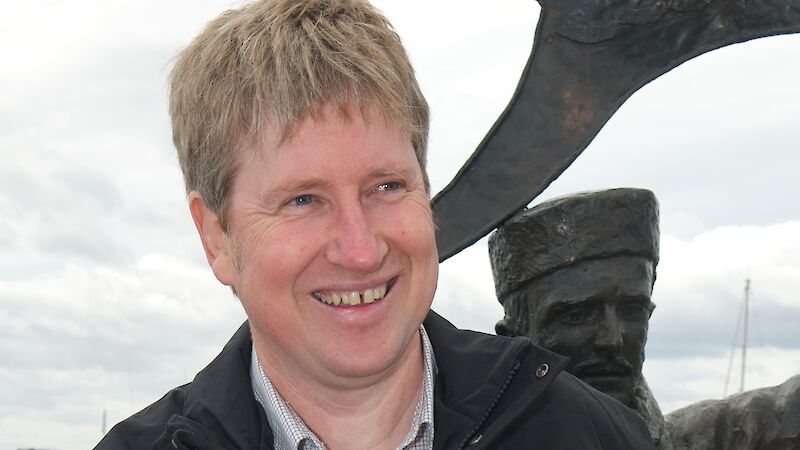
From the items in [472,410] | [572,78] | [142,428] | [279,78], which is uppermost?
[572,78]

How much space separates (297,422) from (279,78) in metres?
0.71

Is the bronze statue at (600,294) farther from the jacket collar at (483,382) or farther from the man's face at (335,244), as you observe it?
the man's face at (335,244)

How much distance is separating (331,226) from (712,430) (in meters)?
2.05

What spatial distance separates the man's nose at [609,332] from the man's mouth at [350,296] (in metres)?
1.47

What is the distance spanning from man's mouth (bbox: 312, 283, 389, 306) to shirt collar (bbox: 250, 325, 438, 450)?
279 millimetres

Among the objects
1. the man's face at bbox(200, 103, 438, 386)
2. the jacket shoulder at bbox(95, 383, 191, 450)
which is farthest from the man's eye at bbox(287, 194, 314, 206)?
the jacket shoulder at bbox(95, 383, 191, 450)

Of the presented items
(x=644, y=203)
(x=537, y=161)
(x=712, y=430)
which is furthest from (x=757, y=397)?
(x=537, y=161)

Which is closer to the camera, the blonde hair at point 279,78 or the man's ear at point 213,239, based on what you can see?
Answer: the blonde hair at point 279,78

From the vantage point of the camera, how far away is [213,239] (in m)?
2.36

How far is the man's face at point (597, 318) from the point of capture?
351 centimetres

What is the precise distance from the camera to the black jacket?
7.44ft

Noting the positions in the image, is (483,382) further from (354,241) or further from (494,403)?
(354,241)

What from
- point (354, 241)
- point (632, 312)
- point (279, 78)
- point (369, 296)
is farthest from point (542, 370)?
point (632, 312)

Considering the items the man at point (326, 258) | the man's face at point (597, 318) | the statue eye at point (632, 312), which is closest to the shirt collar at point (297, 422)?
the man at point (326, 258)
